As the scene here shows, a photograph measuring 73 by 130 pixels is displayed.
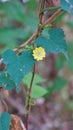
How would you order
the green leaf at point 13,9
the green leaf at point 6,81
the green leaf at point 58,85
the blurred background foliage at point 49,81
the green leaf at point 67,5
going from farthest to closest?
the green leaf at point 58,85
the blurred background foliage at point 49,81
the green leaf at point 13,9
the green leaf at point 6,81
the green leaf at point 67,5

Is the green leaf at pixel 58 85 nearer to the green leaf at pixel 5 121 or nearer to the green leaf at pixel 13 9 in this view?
the green leaf at pixel 13 9

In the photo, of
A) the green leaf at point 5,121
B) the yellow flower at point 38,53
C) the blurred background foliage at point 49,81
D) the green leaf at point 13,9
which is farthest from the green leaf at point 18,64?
the blurred background foliage at point 49,81

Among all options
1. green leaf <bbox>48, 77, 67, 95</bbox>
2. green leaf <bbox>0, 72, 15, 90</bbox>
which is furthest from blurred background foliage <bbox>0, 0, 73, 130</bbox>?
green leaf <bbox>0, 72, 15, 90</bbox>

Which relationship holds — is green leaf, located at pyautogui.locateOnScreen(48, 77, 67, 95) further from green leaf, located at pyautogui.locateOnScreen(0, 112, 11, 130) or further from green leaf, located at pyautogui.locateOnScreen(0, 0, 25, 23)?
green leaf, located at pyautogui.locateOnScreen(0, 112, 11, 130)

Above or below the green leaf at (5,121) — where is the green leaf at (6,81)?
above

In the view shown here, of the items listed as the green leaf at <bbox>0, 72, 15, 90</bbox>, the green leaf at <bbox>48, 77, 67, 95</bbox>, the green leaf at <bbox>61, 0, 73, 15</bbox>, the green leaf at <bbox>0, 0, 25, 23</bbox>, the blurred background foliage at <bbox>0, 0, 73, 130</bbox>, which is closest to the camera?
the green leaf at <bbox>61, 0, 73, 15</bbox>
